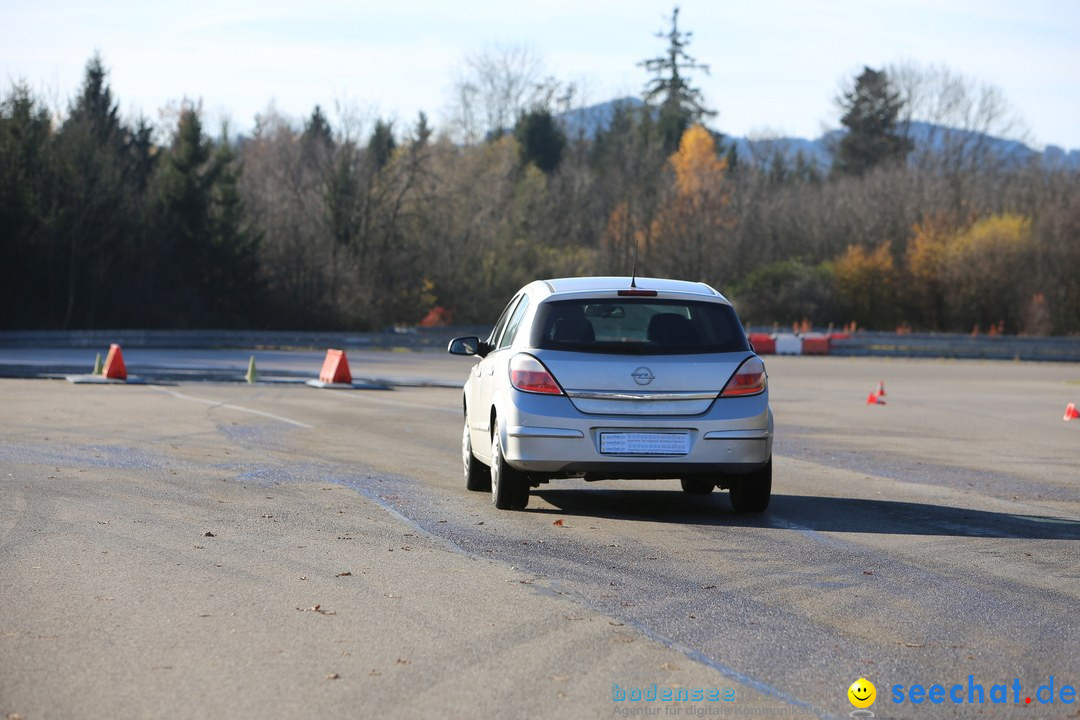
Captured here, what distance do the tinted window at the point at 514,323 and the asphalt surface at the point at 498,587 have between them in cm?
134

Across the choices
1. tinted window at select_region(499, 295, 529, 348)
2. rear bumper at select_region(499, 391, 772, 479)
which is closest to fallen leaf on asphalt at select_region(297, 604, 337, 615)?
rear bumper at select_region(499, 391, 772, 479)

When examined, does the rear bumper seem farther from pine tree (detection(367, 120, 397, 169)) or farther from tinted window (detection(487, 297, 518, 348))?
pine tree (detection(367, 120, 397, 169))

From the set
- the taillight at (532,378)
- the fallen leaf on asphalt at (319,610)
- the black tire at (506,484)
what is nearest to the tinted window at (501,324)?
the black tire at (506,484)

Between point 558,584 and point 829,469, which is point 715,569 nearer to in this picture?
point 558,584

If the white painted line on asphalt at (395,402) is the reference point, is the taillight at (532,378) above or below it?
above

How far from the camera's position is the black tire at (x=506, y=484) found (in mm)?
10750

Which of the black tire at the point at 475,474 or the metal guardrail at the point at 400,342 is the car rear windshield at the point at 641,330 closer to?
the black tire at the point at 475,474

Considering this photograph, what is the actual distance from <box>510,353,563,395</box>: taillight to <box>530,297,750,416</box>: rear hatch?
5 centimetres

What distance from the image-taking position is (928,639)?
21.8 ft

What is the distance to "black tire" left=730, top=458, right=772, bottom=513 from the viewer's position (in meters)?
10.7

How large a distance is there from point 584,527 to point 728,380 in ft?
5.03

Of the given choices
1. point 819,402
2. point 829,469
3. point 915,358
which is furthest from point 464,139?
point 829,469

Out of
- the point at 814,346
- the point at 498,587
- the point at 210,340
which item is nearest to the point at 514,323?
the point at 498,587

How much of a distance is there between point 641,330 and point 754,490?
149 cm
